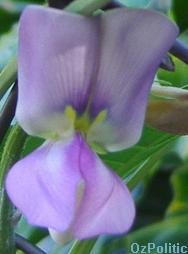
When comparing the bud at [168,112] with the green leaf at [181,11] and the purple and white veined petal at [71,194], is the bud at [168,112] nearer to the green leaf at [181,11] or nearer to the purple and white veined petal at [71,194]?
the purple and white veined petal at [71,194]

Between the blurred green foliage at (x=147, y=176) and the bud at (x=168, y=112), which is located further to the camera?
the blurred green foliage at (x=147, y=176)

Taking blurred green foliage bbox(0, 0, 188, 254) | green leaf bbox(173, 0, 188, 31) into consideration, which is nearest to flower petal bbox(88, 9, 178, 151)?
blurred green foliage bbox(0, 0, 188, 254)

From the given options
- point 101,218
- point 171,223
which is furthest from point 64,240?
point 171,223

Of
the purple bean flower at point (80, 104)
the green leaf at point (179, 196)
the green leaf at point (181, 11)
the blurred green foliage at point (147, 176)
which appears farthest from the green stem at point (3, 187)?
the green leaf at point (179, 196)

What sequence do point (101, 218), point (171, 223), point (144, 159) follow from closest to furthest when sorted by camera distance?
point (101, 218)
point (144, 159)
point (171, 223)

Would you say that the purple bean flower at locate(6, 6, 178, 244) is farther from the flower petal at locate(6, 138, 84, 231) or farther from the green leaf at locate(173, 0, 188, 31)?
the green leaf at locate(173, 0, 188, 31)

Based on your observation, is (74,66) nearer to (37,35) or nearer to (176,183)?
(37,35)

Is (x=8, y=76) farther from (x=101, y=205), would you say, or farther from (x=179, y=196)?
(x=179, y=196)
